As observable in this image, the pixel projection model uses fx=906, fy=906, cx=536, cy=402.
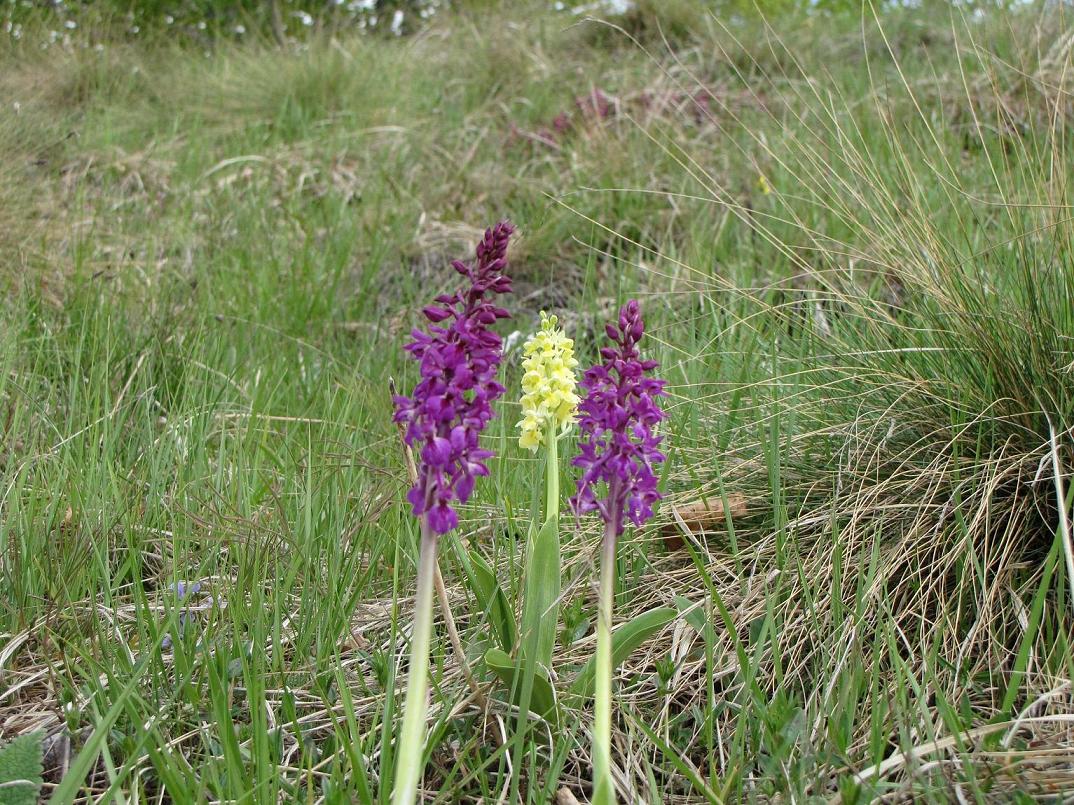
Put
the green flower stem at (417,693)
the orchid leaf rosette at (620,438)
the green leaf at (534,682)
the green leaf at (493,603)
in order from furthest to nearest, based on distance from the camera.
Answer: the green leaf at (493,603)
the green leaf at (534,682)
the orchid leaf rosette at (620,438)
the green flower stem at (417,693)

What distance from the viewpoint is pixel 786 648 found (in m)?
1.67

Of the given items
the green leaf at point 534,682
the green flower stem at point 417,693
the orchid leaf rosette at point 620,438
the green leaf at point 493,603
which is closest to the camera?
the green flower stem at point 417,693

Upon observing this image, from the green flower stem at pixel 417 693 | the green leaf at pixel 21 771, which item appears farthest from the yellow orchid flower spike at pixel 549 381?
the green leaf at pixel 21 771

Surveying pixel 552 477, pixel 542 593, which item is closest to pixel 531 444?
pixel 552 477

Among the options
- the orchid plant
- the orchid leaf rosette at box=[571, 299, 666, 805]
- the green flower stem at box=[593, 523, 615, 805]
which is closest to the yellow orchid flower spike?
the orchid plant

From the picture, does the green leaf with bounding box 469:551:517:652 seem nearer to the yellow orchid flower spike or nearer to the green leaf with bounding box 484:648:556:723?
the green leaf with bounding box 484:648:556:723

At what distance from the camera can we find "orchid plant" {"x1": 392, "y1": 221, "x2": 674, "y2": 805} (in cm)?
105

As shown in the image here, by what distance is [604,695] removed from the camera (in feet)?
3.62

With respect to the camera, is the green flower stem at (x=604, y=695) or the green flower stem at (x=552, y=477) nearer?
the green flower stem at (x=604, y=695)

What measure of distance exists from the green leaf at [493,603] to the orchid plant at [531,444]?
0.01 m

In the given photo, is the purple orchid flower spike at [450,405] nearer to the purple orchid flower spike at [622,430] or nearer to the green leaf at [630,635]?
the purple orchid flower spike at [622,430]

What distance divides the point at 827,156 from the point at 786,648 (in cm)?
310

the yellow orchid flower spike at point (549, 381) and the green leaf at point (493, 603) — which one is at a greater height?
the yellow orchid flower spike at point (549, 381)

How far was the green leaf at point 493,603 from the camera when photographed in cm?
148
